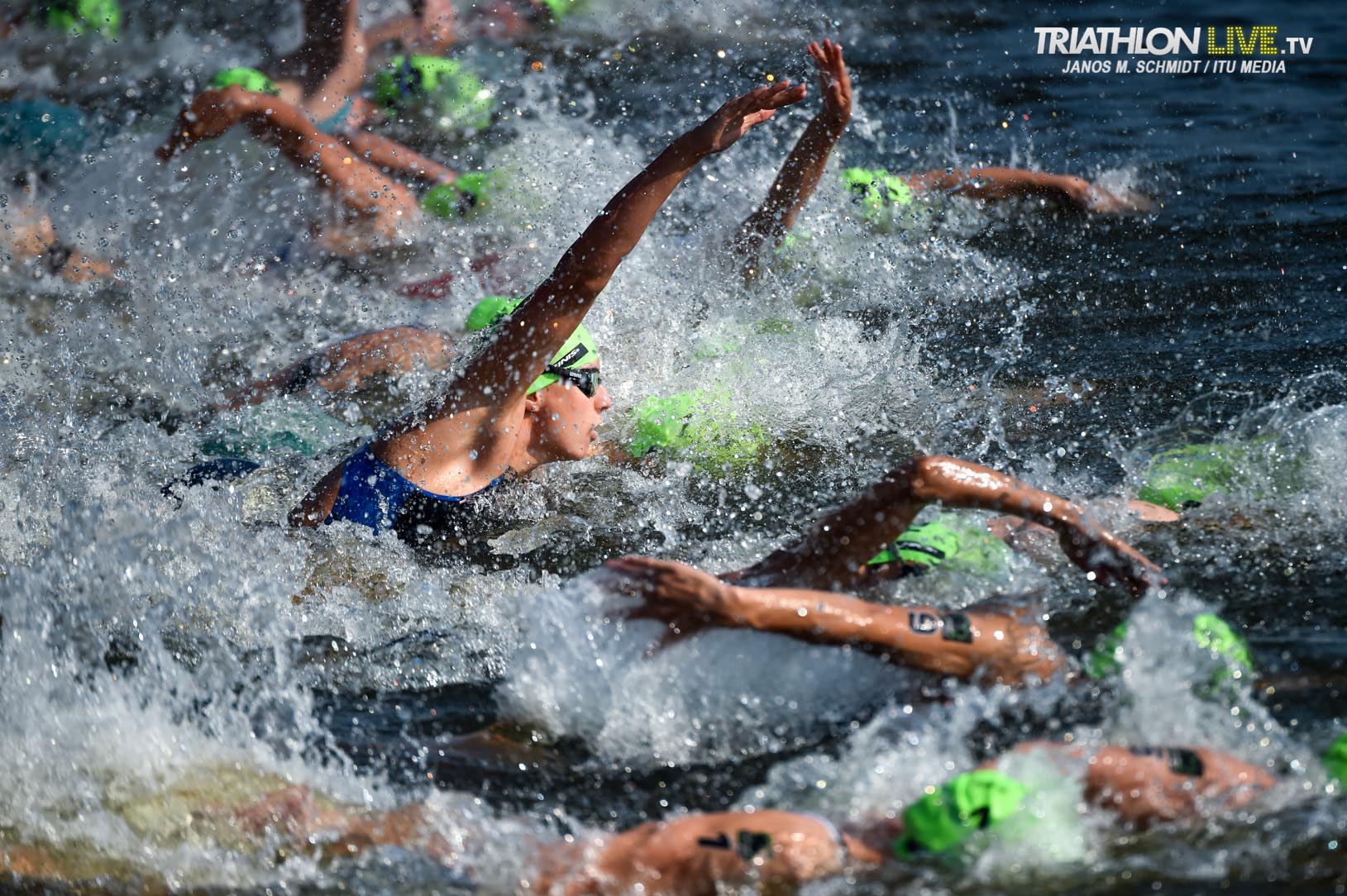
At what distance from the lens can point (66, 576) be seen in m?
4.73

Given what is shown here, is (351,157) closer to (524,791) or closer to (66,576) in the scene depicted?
(66,576)

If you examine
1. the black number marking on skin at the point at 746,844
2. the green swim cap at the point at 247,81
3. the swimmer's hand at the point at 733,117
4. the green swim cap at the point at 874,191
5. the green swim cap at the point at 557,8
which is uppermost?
the green swim cap at the point at 557,8

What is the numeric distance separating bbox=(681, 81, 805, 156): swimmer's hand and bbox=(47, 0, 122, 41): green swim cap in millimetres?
8845

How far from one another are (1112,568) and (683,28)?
965 centimetres

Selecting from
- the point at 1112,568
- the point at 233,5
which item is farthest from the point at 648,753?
the point at 233,5

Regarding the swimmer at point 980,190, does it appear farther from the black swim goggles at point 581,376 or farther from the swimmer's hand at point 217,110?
the swimmer's hand at point 217,110

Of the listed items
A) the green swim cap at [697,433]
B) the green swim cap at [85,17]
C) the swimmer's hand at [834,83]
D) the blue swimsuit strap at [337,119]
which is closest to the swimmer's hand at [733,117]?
the swimmer's hand at [834,83]

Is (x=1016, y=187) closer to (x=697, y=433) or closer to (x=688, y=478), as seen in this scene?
(x=697, y=433)

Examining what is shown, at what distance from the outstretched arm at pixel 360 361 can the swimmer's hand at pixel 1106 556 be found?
311 centimetres

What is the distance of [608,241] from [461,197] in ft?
12.6

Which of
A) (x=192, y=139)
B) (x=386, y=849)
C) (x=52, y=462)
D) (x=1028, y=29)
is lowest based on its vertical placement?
(x=386, y=849)

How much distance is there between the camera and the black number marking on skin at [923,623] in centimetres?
379

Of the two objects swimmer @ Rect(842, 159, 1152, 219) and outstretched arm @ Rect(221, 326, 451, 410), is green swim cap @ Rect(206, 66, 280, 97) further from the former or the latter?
swimmer @ Rect(842, 159, 1152, 219)

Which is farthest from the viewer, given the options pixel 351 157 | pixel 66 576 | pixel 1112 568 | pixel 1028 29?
pixel 1028 29
